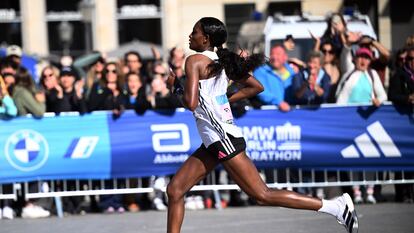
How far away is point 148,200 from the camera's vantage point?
14.7 meters

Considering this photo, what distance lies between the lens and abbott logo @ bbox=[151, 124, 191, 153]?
553 inches

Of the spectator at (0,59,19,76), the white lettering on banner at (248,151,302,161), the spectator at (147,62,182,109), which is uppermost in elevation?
the spectator at (0,59,19,76)

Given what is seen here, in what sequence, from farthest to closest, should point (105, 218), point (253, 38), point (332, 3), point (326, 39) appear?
point (332, 3) → point (253, 38) → point (326, 39) → point (105, 218)

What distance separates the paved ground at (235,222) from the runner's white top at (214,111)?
2230 mm

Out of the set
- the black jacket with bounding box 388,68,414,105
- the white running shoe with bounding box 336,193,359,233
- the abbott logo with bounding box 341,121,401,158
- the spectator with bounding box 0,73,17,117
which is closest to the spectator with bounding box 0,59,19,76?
the spectator with bounding box 0,73,17,117

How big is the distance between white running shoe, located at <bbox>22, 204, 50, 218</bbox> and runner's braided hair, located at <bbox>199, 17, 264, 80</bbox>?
4794 mm

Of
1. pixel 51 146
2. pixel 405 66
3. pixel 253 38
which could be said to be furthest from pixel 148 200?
pixel 253 38

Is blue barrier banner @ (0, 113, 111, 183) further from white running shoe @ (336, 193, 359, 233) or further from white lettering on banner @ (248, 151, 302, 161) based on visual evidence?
white running shoe @ (336, 193, 359, 233)

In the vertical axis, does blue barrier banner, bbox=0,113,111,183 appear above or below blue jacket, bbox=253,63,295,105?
below

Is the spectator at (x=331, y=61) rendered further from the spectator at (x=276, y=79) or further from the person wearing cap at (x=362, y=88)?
the spectator at (x=276, y=79)

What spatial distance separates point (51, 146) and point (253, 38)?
36.5 ft

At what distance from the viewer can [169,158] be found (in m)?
14.1

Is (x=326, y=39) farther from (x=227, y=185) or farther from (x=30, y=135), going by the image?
(x=30, y=135)

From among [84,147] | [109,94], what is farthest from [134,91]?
[84,147]
